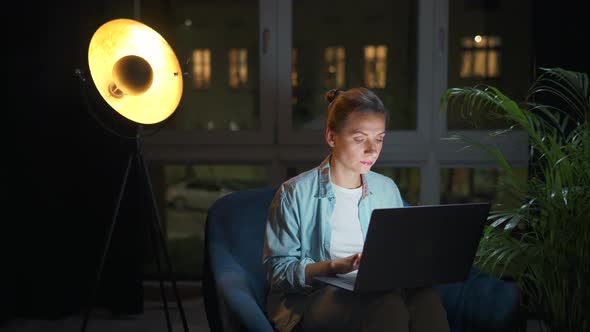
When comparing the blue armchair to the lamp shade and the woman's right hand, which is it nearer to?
the woman's right hand

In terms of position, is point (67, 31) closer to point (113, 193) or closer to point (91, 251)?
point (113, 193)

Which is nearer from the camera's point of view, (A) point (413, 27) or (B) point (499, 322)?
(B) point (499, 322)

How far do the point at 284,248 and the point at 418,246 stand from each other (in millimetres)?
422

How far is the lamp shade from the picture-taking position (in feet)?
7.89

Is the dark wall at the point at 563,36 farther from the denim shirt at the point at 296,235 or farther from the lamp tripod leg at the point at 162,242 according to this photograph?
the lamp tripod leg at the point at 162,242

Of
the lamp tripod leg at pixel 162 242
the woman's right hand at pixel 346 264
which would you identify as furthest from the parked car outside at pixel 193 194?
the woman's right hand at pixel 346 264

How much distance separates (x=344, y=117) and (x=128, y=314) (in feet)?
6.45

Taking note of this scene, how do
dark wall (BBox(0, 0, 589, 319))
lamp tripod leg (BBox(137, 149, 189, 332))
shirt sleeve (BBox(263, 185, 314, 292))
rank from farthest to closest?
dark wall (BBox(0, 0, 589, 319)) < lamp tripod leg (BBox(137, 149, 189, 332)) < shirt sleeve (BBox(263, 185, 314, 292))

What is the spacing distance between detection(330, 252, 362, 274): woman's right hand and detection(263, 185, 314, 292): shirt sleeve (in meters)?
0.11

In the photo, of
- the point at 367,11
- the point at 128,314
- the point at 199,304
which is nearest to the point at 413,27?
the point at 199,304

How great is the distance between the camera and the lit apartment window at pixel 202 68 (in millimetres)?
37000

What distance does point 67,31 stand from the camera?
3.15m

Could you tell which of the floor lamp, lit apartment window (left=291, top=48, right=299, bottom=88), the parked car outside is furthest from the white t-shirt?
the parked car outside

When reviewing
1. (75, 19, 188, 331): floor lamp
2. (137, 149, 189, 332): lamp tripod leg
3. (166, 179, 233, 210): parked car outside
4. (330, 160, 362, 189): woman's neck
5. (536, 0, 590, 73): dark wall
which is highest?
(536, 0, 590, 73): dark wall
